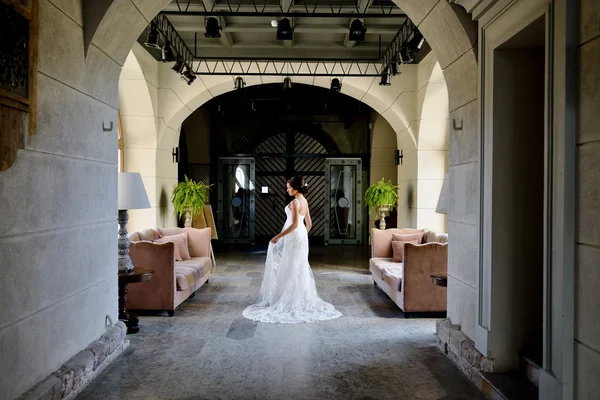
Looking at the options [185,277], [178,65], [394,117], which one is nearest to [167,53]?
[178,65]

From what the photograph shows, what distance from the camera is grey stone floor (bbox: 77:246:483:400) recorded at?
3607 millimetres

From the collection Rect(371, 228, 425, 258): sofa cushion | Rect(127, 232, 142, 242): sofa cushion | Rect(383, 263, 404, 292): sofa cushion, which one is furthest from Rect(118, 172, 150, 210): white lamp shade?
Rect(371, 228, 425, 258): sofa cushion

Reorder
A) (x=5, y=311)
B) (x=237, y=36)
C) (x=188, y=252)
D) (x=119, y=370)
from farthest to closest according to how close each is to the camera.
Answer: (x=237, y=36)
(x=188, y=252)
(x=119, y=370)
(x=5, y=311)

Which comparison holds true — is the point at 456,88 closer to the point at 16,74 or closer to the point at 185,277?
the point at 16,74

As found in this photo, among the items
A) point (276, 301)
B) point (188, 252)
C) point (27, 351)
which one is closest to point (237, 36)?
point (188, 252)

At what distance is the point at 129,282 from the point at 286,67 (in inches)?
212

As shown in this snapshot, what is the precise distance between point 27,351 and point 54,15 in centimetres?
204

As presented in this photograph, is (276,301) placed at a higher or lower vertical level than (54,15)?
lower

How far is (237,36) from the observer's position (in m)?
8.44

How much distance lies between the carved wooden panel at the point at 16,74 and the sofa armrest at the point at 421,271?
13.4ft

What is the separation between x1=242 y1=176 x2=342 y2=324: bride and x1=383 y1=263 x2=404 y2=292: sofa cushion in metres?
0.75

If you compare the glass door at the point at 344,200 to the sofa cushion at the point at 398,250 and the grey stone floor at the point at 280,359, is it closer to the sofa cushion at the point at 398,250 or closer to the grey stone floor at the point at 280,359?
the sofa cushion at the point at 398,250

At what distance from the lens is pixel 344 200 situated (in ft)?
45.8

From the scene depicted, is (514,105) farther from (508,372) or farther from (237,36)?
(237,36)
